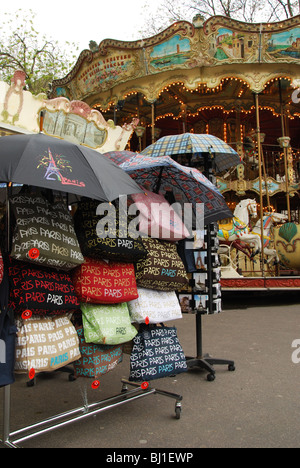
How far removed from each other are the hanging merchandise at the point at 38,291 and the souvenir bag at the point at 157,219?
938mm

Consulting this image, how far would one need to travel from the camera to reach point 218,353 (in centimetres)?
543

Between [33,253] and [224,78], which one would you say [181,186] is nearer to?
[33,253]

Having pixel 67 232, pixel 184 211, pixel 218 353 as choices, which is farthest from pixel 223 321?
pixel 67 232

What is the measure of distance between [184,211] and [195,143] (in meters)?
0.90

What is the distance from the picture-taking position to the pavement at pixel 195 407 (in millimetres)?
2850

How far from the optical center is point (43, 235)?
8.77 ft

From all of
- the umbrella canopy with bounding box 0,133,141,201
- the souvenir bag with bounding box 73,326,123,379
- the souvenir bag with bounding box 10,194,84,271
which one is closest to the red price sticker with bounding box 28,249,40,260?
the souvenir bag with bounding box 10,194,84,271

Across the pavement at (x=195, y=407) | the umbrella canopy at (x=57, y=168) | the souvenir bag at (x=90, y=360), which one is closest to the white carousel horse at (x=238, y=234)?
the pavement at (x=195, y=407)

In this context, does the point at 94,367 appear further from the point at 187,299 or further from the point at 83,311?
the point at 187,299

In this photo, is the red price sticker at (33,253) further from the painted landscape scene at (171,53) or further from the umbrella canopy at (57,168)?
the painted landscape scene at (171,53)

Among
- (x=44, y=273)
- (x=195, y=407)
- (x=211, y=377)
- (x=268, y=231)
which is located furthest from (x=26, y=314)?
(x=268, y=231)

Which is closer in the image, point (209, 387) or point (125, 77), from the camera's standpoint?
point (209, 387)

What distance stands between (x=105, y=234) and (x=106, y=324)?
67 cm

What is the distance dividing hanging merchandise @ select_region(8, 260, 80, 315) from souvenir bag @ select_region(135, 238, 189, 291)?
725 mm
